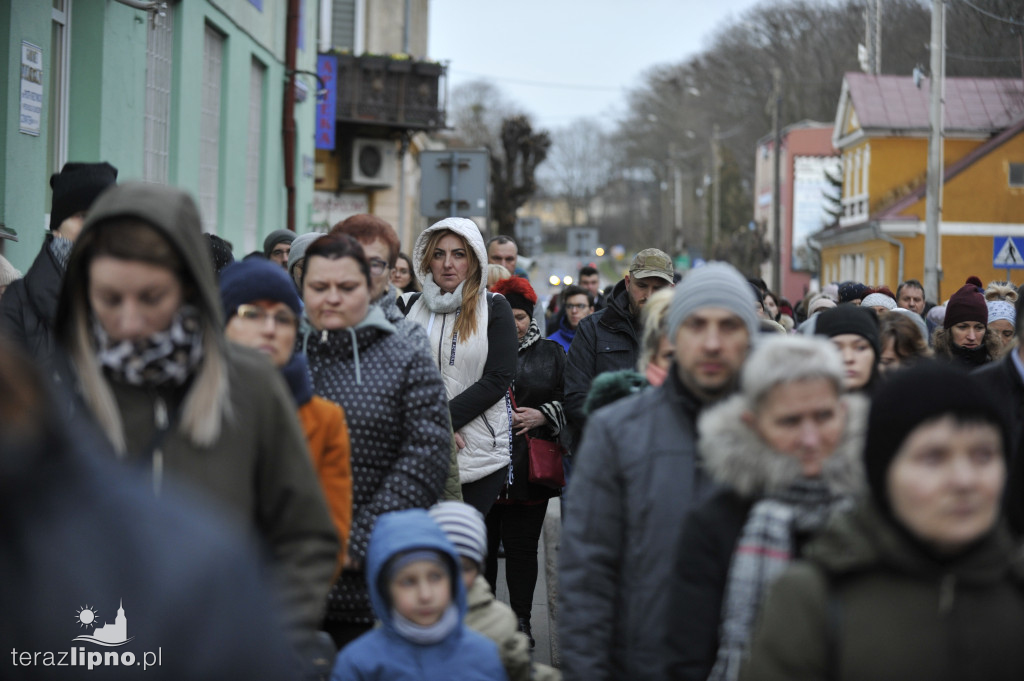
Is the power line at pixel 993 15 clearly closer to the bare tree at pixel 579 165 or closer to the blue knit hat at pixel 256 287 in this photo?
the blue knit hat at pixel 256 287

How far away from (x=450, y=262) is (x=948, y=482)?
13.4 feet

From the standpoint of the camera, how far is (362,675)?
12.4 ft

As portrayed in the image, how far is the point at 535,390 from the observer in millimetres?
7441

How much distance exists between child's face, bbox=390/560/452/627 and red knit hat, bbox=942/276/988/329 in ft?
18.6

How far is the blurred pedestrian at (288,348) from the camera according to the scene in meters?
3.55

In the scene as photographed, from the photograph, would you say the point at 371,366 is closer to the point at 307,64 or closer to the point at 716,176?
the point at 307,64

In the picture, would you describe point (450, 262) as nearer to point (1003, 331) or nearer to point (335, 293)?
point (335, 293)

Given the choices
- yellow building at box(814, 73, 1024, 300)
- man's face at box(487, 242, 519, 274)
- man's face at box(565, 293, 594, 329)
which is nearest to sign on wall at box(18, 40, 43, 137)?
man's face at box(487, 242, 519, 274)

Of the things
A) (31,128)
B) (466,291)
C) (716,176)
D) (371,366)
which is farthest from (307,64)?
(716,176)

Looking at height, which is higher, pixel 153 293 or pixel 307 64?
pixel 307 64

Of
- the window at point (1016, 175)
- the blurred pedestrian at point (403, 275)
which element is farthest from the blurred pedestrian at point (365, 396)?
the window at point (1016, 175)

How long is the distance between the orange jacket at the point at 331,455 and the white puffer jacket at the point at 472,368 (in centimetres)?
264

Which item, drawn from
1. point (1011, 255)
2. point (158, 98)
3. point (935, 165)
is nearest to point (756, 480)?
point (158, 98)

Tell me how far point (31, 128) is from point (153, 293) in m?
7.21
